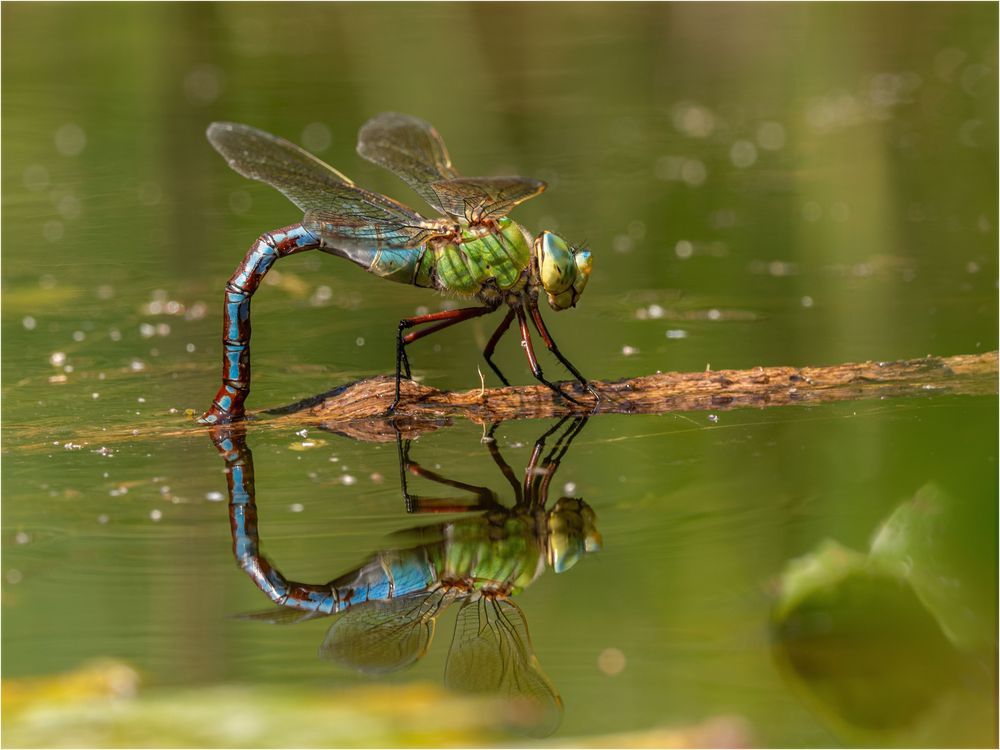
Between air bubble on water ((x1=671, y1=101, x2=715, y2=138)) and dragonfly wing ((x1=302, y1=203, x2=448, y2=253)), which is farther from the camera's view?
air bubble on water ((x1=671, y1=101, x2=715, y2=138))

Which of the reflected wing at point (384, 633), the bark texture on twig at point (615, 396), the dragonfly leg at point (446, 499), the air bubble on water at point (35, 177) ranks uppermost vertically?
the air bubble on water at point (35, 177)

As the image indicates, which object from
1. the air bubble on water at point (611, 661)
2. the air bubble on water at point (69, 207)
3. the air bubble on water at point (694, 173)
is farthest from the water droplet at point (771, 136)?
the air bubble on water at point (611, 661)

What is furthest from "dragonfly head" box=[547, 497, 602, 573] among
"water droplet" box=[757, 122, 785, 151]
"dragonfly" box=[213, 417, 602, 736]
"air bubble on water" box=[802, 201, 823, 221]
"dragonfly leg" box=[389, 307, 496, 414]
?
"water droplet" box=[757, 122, 785, 151]

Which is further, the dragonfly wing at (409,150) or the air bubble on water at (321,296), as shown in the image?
the air bubble on water at (321,296)

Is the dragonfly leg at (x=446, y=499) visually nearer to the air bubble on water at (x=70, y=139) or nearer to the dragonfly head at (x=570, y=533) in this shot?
the dragonfly head at (x=570, y=533)

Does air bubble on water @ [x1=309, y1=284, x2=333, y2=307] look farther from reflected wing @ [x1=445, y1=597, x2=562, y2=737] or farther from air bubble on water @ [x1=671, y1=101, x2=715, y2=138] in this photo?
air bubble on water @ [x1=671, y1=101, x2=715, y2=138]

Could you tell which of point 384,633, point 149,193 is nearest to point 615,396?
point 384,633

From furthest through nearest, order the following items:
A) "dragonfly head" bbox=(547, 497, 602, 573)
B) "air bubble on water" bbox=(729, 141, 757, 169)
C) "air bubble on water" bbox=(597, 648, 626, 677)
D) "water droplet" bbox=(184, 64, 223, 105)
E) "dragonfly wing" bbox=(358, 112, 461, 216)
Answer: "water droplet" bbox=(184, 64, 223, 105), "air bubble on water" bbox=(729, 141, 757, 169), "dragonfly wing" bbox=(358, 112, 461, 216), "dragonfly head" bbox=(547, 497, 602, 573), "air bubble on water" bbox=(597, 648, 626, 677)

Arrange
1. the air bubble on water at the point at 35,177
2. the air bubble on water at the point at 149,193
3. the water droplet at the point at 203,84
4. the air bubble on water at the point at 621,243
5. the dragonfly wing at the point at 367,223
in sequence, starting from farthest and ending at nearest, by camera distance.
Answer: the water droplet at the point at 203,84 → the air bubble on water at the point at 35,177 → the air bubble on water at the point at 149,193 → the air bubble on water at the point at 621,243 → the dragonfly wing at the point at 367,223

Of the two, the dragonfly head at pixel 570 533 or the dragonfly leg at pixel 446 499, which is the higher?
the dragonfly leg at pixel 446 499
